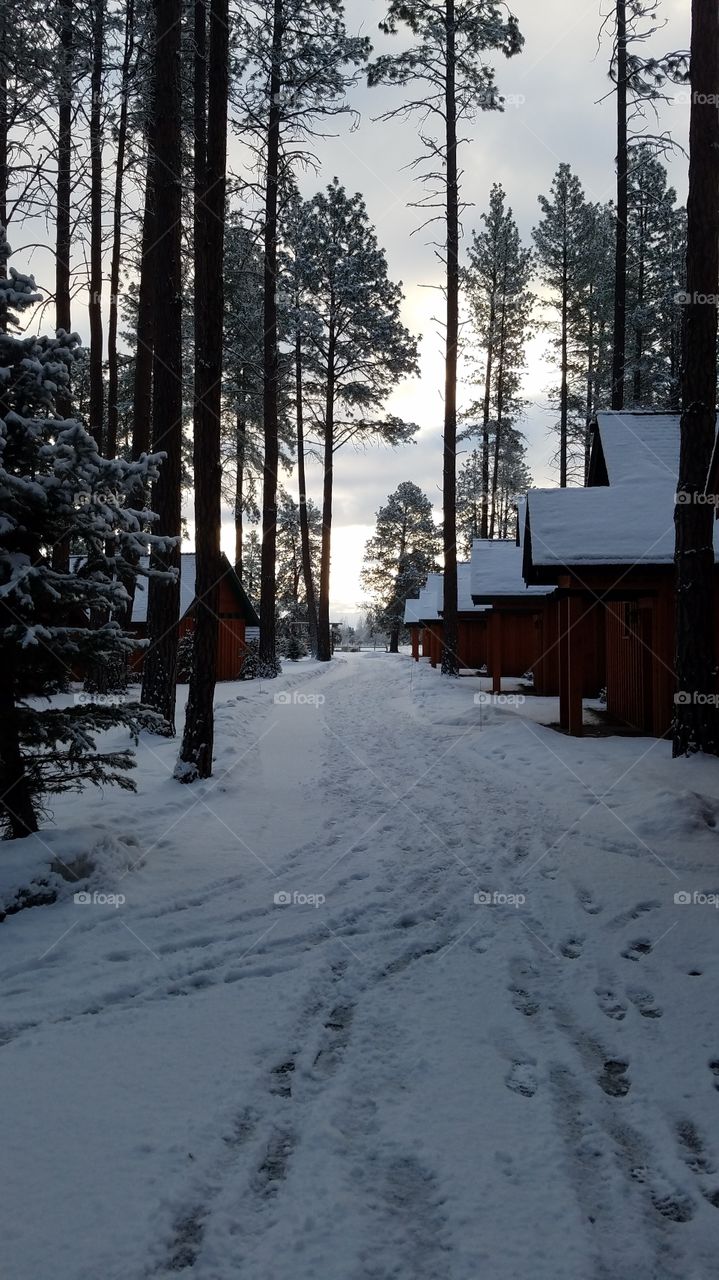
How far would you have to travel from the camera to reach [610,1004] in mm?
3695

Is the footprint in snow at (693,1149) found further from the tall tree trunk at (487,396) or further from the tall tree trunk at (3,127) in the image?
the tall tree trunk at (487,396)

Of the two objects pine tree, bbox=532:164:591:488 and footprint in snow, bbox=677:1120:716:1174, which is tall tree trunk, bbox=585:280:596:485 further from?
footprint in snow, bbox=677:1120:716:1174

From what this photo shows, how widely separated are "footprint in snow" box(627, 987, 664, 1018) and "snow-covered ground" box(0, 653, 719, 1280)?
0.02 metres

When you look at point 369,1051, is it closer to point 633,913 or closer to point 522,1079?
point 522,1079

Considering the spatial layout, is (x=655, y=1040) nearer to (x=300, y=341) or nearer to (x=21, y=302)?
(x=21, y=302)

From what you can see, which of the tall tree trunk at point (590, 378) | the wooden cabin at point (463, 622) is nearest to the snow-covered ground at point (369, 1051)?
the wooden cabin at point (463, 622)

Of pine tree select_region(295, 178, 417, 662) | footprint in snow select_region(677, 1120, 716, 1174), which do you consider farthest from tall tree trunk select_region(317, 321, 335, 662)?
footprint in snow select_region(677, 1120, 716, 1174)

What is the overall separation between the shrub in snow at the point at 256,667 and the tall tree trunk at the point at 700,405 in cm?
1527

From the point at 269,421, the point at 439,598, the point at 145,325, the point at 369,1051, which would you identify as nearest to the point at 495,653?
the point at 269,421

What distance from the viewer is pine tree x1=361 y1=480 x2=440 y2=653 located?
52.7 metres

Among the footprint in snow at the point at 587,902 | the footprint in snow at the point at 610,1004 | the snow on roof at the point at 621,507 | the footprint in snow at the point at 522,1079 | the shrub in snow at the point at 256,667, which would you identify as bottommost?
the footprint in snow at the point at 610,1004

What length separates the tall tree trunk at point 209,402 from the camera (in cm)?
805

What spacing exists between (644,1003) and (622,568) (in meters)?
7.96

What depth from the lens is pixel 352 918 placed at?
4.66 meters
